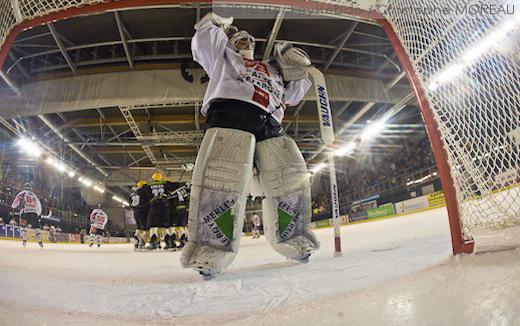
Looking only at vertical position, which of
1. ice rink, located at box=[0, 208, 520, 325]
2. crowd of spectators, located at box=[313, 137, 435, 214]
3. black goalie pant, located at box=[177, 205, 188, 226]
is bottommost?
ice rink, located at box=[0, 208, 520, 325]

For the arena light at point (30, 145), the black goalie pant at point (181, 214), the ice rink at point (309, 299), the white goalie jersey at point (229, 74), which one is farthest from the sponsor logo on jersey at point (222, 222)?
the arena light at point (30, 145)

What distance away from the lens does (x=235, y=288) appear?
1223mm

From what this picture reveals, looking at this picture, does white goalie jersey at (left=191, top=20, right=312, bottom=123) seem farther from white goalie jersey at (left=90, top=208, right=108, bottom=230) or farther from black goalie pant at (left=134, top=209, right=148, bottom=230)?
white goalie jersey at (left=90, top=208, right=108, bottom=230)

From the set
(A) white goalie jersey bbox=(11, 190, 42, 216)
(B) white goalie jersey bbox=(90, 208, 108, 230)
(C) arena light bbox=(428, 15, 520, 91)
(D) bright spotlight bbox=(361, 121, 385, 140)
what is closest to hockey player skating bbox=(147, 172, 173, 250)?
(A) white goalie jersey bbox=(11, 190, 42, 216)

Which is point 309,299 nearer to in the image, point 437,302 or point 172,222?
point 437,302

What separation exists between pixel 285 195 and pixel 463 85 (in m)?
1.03

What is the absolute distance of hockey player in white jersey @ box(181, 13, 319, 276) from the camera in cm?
164

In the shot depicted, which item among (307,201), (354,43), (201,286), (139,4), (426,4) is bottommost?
(201,286)

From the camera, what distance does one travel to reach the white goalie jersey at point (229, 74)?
1763mm

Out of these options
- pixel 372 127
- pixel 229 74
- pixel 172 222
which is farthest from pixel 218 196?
pixel 372 127

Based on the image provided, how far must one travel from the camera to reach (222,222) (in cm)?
165

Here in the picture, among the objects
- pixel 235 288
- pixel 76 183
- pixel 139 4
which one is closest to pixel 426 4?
pixel 139 4

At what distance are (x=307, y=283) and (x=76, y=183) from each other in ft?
54.8

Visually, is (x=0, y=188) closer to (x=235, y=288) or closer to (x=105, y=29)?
(x=105, y=29)
